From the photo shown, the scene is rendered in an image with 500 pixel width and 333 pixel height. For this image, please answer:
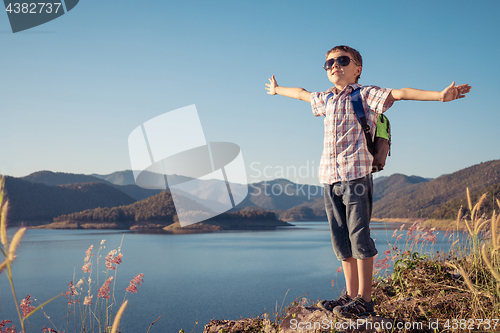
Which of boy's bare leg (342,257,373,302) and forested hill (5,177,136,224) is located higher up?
forested hill (5,177,136,224)

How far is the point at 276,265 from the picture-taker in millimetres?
41750

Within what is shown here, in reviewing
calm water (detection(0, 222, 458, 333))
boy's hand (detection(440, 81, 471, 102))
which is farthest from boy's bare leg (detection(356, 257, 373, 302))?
calm water (detection(0, 222, 458, 333))

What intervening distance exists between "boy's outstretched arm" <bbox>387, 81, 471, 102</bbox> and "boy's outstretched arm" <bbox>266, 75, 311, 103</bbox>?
0.80m

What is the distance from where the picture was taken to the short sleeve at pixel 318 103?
2.89 meters

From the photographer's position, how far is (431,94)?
2.32m

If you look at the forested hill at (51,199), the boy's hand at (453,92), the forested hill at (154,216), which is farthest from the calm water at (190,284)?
the forested hill at (51,199)

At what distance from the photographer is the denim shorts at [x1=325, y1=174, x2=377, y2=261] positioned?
2.53m

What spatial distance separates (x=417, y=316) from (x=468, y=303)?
0.56m

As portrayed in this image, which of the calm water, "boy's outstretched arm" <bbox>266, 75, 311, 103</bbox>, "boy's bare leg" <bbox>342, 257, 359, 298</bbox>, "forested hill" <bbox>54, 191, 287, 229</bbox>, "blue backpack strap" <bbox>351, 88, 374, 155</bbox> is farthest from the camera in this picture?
"forested hill" <bbox>54, 191, 287, 229</bbox>

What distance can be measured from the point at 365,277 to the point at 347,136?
112 cm

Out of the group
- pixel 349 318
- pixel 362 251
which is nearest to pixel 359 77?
pixel 362 251

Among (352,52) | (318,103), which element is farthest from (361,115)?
(352,52)

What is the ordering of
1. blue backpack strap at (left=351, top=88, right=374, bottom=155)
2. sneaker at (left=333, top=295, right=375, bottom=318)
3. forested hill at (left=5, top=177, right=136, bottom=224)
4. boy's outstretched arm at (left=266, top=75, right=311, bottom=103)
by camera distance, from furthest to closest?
forested hill at (left=5, top=177, right=136, bottom=224)
boy's outstretched arm at (left=266, top=75, right=311, bottom=103)
blue backpack strap at (left=351, top=88, right=374, bottom=155)
sneaker at (left=333, top=295, right=375, bottom=318)

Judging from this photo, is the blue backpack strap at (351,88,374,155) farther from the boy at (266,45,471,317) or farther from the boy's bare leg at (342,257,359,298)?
the boy's bare leg at (342,257,359,298)
